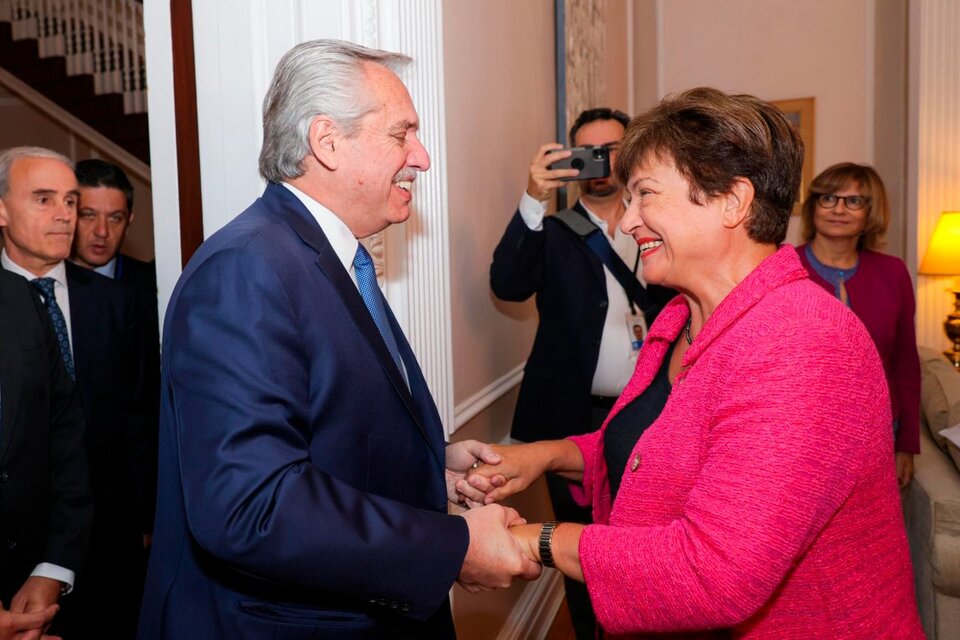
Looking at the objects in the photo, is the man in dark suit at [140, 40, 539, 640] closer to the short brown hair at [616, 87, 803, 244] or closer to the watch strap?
the watch strap

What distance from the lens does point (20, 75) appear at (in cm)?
800

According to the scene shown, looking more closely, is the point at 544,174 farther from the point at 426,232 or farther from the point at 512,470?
the point at 512,470

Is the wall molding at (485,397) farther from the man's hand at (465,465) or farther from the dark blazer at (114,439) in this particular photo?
the dark blazer at (114,439)

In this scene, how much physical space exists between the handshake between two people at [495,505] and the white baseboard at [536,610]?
1.43 metres

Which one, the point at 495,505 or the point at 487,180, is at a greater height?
the point at 487,180

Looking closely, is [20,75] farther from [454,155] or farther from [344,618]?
[344,618]

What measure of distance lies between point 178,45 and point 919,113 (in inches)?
A: 191

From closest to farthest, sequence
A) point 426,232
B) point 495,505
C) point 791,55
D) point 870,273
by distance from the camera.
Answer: point 495,505, point 426,232, point 870,273, point 791,55

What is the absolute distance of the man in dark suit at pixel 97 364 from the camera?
8.46 feet

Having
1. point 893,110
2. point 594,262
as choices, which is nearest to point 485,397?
point 594,262

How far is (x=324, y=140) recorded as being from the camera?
140cm

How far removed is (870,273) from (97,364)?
2932 millimetres

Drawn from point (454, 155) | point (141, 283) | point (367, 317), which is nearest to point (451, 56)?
point (454, 155)

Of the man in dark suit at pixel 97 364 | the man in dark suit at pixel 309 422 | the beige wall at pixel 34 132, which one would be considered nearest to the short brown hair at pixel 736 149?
the man in dark suit at pixel 309 422
